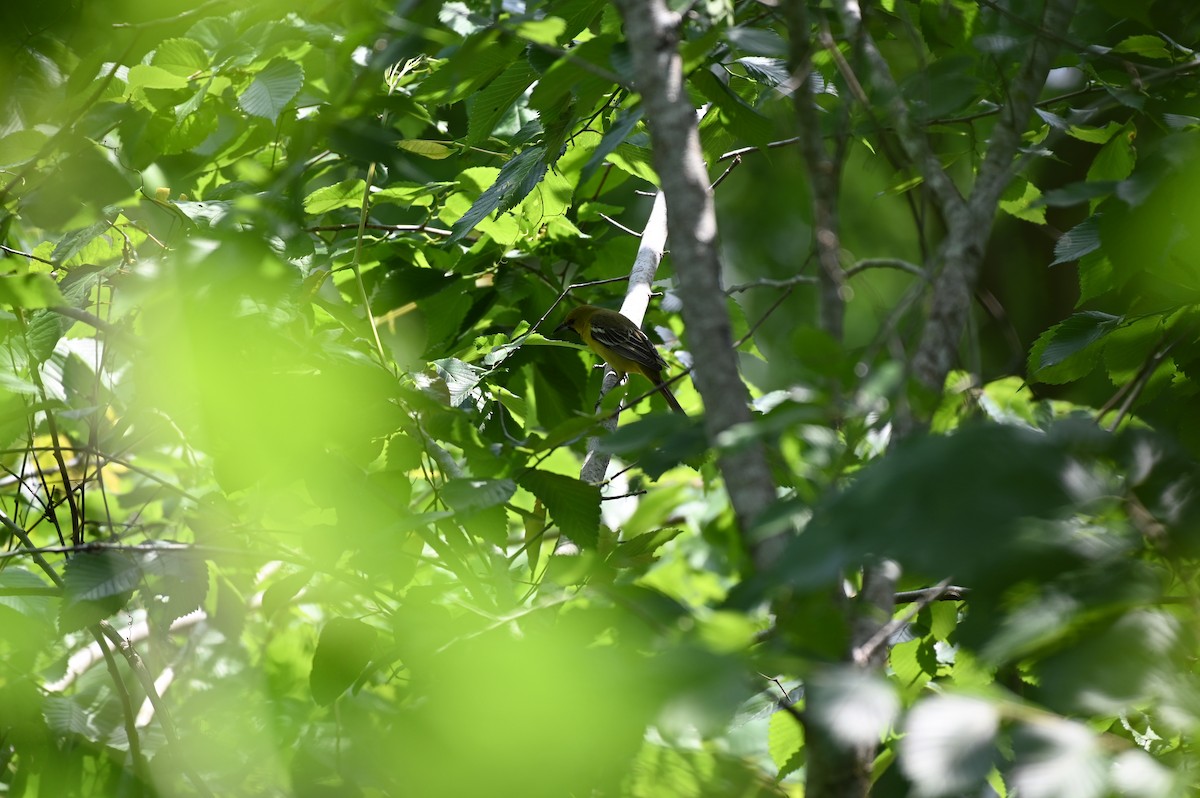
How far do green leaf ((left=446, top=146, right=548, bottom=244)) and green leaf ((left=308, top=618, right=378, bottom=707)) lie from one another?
1.10 m

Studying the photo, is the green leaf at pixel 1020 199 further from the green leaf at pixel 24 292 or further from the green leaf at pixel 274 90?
the green leaf at pixel 24 292

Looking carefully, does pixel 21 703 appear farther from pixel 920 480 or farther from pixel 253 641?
A: pixel 920 480

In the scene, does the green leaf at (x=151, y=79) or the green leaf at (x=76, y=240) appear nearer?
the green leaf at (x=76, y=240)

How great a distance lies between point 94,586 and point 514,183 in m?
1.43

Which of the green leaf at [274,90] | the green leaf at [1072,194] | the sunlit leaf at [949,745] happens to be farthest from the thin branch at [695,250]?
the green leaf at [274,90]

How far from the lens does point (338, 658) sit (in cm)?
236

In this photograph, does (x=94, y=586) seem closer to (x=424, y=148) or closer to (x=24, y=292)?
(x=24, y=292)

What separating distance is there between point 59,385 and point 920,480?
11.4 ft

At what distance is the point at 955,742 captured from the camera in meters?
1.09

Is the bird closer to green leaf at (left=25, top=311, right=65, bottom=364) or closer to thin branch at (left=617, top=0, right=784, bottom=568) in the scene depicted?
green leaf at (left=25, top=311, right=65, bottom=364)

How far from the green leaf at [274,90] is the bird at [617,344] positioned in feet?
5.75

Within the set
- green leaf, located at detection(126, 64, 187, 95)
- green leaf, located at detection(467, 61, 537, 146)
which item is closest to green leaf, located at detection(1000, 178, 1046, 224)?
green leaf, located at detection(467, 61, 537, 146)

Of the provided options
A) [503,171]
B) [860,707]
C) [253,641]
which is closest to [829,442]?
[860,707]

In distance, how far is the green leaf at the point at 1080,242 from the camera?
92.4 inches
